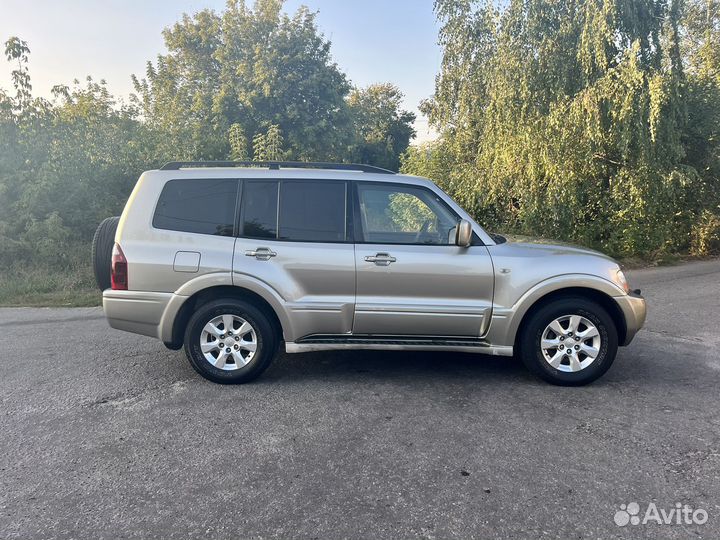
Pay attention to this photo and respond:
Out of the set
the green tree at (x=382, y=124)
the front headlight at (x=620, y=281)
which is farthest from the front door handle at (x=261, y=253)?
the green tree at (x=382, y=124)

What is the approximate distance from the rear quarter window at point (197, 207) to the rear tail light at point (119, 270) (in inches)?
15.8

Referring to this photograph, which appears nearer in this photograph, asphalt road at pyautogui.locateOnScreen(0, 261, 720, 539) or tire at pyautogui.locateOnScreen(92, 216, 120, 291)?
asphalt road at pyautogui.locateOnScreen(0, 261, 720, 539)

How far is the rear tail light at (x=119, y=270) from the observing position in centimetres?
441

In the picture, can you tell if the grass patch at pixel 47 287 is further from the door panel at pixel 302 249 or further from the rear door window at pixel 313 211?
the rear door window at pixel 313 211

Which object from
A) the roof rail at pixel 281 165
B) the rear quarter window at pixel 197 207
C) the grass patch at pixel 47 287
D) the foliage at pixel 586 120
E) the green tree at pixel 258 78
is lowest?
the grass patch at pixel 47 287

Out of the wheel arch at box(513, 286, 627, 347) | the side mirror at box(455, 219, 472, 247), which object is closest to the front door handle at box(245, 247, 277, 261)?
the side mirror at box(455, 219, 472, 247)

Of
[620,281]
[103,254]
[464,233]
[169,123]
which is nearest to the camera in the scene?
[464,233]

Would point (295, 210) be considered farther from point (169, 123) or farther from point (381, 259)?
point (169, 123)

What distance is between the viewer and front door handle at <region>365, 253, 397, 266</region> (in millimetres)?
4387

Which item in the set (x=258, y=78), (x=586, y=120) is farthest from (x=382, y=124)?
(x=586, y=120)

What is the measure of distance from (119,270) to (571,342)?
3877 millimetres

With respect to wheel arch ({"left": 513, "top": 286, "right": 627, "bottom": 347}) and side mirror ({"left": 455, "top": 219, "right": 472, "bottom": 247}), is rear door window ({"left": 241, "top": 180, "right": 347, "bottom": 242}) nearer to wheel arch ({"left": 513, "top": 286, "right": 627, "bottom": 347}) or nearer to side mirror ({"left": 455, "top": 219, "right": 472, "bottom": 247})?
side mirror ({"left": 455, "top": 219, "right": 472, "bottom": 247})

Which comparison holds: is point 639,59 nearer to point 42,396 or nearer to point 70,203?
point 42,396

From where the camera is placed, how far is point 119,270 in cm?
443
